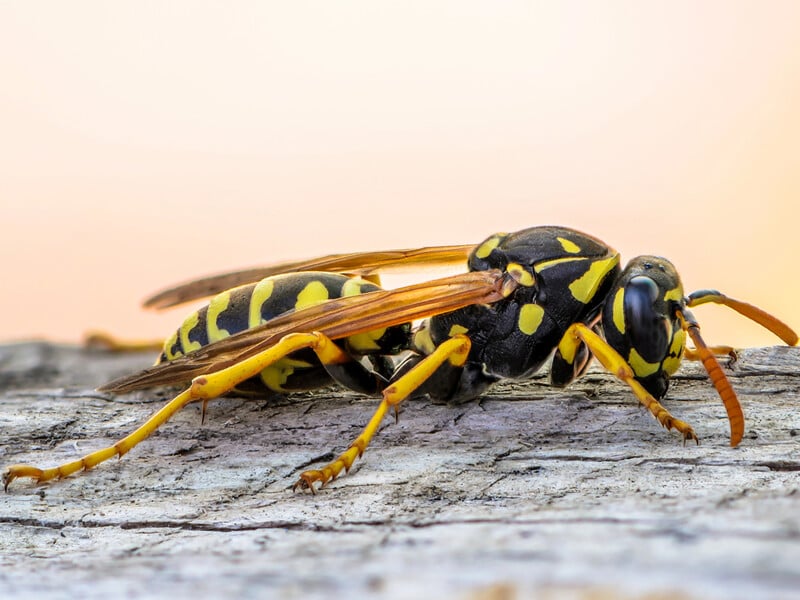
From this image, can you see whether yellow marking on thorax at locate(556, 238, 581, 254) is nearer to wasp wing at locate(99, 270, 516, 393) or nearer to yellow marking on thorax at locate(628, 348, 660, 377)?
wasp wing at locate(99, 270, 516, 393)

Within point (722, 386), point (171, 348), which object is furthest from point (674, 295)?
point (171, 348)

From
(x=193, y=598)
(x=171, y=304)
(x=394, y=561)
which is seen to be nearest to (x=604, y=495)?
(x=394, y=561)

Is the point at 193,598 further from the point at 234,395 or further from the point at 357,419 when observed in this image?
the point at 234,395

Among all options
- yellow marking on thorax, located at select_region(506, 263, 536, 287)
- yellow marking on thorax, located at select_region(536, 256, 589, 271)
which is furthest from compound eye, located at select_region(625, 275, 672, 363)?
yellow marking on thorax, located at select_region(506, 263, 536, 287)

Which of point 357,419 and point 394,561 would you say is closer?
point 394,561

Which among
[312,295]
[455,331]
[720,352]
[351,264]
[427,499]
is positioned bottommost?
[427,499]

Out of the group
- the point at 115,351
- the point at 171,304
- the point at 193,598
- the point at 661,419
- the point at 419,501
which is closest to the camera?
the point at 193,598

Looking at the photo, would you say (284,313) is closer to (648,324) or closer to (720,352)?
(648,324)
